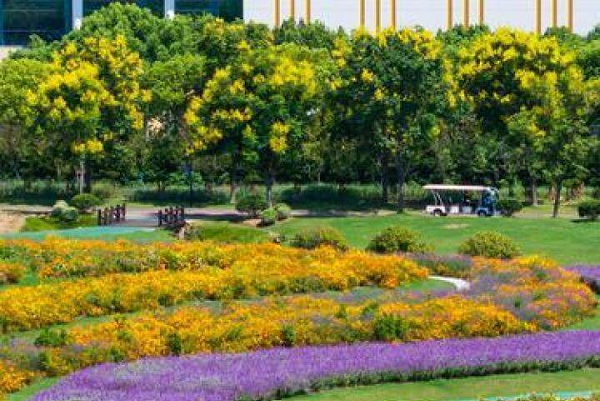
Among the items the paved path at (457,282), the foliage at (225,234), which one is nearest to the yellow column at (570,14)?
the foliage at (225,234)

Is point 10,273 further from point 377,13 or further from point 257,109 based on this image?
point 377,13

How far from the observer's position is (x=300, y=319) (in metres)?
21.1

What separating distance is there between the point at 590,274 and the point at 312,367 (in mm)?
13479

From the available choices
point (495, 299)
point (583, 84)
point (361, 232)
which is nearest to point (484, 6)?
point (583, 84)

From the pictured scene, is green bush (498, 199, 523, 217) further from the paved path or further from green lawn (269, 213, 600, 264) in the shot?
the paved path

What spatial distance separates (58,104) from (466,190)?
66.8 feet

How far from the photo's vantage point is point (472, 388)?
18156 millimetres

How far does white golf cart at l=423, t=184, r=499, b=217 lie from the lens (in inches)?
2076

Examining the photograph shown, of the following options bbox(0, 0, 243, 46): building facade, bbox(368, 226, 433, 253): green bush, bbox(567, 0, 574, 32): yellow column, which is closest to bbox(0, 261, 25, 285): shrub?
bbox(368, 226, 433, 253): green bush

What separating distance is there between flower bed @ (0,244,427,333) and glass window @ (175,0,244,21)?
2600 inches

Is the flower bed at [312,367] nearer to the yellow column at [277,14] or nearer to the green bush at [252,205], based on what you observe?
the green bush at [252,205]

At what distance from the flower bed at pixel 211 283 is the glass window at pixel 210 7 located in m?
66.0

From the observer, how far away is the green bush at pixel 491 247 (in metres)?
32.8

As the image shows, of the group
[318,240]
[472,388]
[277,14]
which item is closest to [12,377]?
[472,388]
